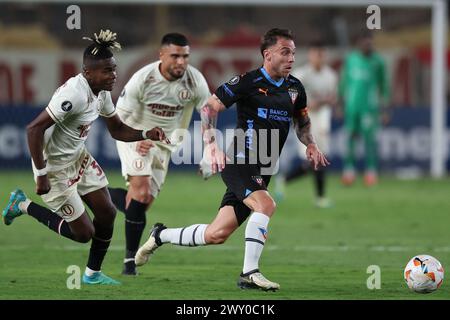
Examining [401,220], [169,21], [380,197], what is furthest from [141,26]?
[401,220]

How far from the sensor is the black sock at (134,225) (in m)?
9.67

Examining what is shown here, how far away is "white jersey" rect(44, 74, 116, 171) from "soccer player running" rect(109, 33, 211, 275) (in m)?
1.21

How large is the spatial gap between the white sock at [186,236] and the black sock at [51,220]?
2.67 ft

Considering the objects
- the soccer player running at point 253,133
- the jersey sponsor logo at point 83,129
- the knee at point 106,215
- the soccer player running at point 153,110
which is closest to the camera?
the soccer player running at point 253,133

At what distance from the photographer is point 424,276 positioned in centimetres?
823

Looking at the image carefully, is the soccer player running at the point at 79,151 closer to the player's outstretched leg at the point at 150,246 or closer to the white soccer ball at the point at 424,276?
the player's outstretched leg at the point at 150,246

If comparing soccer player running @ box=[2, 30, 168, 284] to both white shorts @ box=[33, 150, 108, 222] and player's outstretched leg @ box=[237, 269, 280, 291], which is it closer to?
white shorts @ box=[33, 150, 108, 222]

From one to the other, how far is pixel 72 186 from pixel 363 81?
11.4 m

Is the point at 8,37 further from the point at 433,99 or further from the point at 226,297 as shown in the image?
the point at 226,297

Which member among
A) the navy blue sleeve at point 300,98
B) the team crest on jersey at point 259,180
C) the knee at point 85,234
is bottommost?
the knee at point 85,234

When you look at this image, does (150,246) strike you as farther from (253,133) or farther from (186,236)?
(253,133)

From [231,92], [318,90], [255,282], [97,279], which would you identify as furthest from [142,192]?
[318,90]

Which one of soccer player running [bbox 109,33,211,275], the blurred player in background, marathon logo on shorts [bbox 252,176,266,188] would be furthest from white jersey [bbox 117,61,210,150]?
the blurred player in background

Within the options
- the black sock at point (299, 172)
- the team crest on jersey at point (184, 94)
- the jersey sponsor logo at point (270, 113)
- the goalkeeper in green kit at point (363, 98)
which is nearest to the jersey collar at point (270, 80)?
the jersey sponsor logo at point (270, 113)
